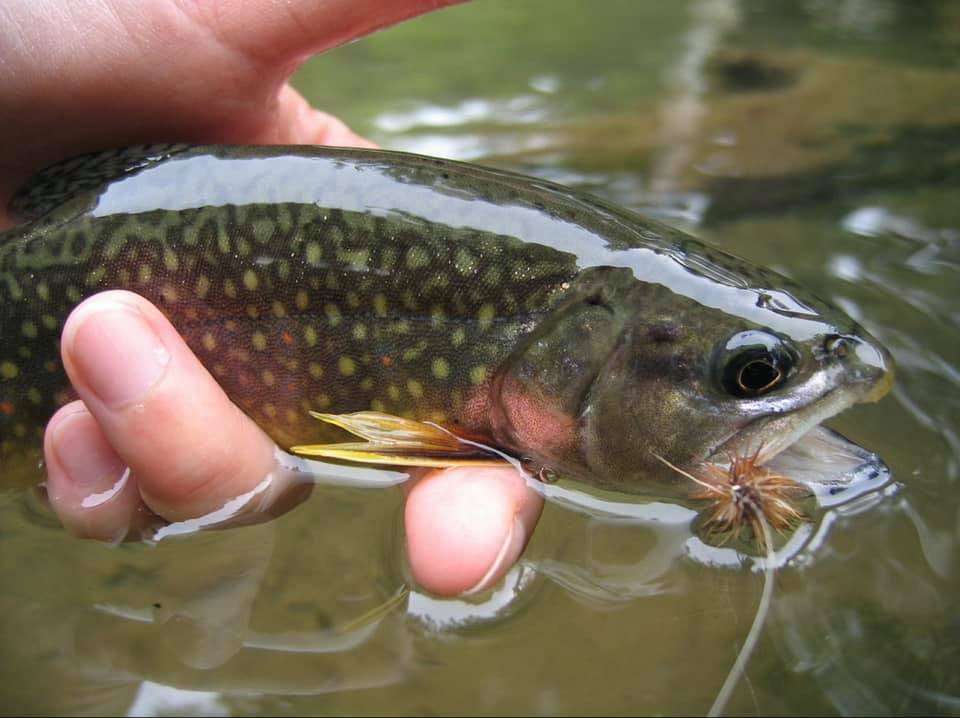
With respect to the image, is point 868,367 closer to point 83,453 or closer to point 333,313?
point 333,313

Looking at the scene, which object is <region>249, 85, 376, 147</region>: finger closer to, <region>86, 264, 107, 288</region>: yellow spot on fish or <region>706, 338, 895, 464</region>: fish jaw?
<region>86, 264, 107, 288</region>: yellow spot on fish

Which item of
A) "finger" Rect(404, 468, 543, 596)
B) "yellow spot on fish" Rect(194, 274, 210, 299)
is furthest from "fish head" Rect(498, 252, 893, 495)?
"yellow spot on fish" Rect(194, 274, 210, 299)

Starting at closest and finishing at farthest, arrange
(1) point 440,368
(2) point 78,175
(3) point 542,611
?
(3) point 542,611, (1) point 440,368, (2) point 78,175

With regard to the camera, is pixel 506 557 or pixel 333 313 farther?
pixel 333 313

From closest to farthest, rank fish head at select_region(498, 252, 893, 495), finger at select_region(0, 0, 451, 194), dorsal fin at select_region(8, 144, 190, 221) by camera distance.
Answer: fish head at select_region(498, 252, 893, 495) < dorsal fin at select_region(8, 144, 190, 221) < finger at select_region(0, 0, 451, 194)

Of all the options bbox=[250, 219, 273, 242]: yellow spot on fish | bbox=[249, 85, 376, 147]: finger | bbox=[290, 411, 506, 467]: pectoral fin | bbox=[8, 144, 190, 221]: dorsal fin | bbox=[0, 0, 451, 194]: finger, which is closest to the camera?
bbox=[290, 411, 506, 467]: pectoral fin

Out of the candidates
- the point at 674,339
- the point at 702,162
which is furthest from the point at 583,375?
the point at 702,162

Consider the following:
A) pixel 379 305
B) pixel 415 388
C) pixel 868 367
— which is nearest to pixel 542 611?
pixel 415 388
